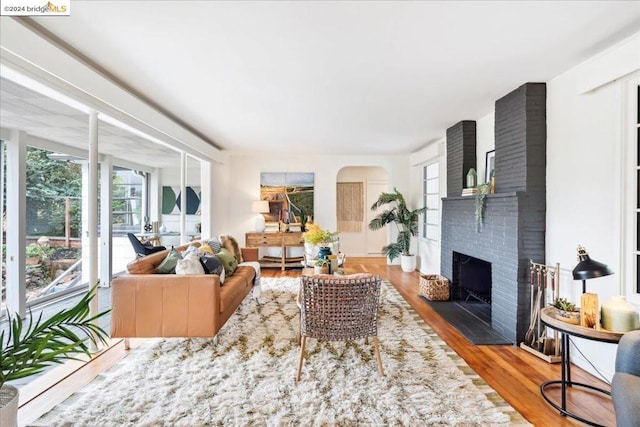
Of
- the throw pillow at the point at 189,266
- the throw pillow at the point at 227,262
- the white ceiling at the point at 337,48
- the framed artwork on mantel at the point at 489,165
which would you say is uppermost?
the white ceiling at the point at 337,48

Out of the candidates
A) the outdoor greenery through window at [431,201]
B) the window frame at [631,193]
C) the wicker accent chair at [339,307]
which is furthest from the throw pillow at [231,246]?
the window frame at [631,193]

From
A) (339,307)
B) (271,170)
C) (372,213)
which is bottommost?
(339,307)

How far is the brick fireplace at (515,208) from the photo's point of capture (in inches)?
124

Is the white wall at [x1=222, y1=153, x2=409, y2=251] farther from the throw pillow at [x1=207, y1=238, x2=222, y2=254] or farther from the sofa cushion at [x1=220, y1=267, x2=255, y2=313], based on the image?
the sofa cushion at [x1=220, y1=267, x2=255, y2=313]

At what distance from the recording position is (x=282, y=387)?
7.75 feet

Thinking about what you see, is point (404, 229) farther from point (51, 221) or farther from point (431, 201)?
point (51, 221)

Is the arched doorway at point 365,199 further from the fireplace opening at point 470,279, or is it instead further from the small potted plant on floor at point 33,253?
the small potted plant on floor at point 33,253

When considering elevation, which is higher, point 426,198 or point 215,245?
point 426,198

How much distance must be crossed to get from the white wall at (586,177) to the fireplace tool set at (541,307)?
0.37 ft

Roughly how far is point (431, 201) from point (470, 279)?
2196mm

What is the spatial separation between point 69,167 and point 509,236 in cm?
583

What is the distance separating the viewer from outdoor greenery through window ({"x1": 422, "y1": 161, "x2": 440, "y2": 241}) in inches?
239

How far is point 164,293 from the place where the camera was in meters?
2.94

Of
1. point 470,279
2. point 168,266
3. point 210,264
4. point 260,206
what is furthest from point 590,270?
point 260,206
